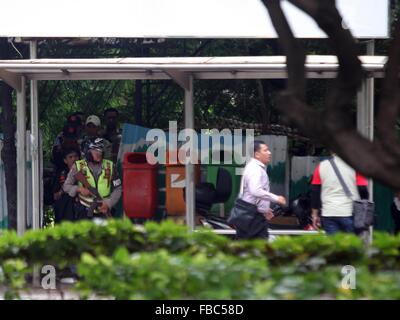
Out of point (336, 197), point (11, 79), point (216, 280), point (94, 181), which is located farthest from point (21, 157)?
point (216, 280)

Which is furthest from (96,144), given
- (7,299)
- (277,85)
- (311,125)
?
(311,125)

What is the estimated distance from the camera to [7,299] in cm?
525

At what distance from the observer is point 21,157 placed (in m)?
11.0

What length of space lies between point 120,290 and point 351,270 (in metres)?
1.26

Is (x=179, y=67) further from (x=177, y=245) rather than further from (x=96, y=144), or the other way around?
(x=177, y=245)

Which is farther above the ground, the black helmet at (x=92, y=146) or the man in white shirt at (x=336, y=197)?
the black helmet at (x=92, y=146)

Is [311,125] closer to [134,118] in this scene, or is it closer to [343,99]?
[343,99]

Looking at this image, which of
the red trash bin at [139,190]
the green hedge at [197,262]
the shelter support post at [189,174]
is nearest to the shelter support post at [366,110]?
the shelter support post at [189,174]

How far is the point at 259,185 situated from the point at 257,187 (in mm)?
40

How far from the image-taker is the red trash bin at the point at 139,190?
39.0 feet

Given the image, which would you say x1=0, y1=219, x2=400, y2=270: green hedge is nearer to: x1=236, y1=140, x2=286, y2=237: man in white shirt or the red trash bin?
x1=236, y1=140, x2=286, y2=237: man in white shirt

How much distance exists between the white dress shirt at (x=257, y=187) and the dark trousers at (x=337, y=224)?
0.67 meters

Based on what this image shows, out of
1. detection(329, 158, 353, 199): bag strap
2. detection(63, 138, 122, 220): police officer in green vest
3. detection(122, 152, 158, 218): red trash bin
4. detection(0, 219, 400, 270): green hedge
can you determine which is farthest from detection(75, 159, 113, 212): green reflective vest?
detection(0, 219, 400, 270): green hedge

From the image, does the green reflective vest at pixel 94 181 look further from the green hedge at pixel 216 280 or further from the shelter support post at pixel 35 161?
the green hedge at pixel 216 280
